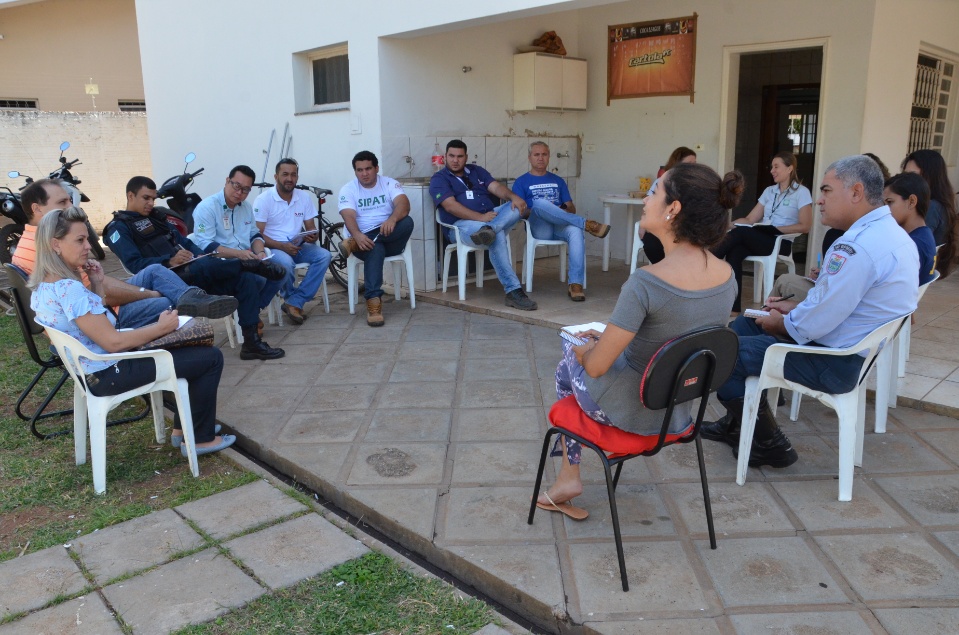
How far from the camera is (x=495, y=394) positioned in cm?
390

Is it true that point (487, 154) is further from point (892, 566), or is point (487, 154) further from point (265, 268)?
point (892, 566)

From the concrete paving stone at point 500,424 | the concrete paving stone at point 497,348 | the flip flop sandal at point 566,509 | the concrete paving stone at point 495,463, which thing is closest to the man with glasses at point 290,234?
the concrete paving stone at point 497,348

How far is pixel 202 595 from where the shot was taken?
2264 mm

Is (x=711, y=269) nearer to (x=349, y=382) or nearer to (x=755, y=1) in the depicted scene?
(x=349, y=382)

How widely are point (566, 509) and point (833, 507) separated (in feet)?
3.30

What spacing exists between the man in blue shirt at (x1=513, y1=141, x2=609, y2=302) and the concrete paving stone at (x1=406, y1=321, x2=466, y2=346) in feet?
3.54

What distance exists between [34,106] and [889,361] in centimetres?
1312

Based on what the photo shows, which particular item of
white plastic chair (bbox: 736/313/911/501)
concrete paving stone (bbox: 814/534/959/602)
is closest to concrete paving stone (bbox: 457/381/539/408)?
white plastic chair (bbox: 736/313/911/501)

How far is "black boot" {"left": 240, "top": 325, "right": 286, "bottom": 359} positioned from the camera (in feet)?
15.0

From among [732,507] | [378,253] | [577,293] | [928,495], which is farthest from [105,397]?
[577,293]

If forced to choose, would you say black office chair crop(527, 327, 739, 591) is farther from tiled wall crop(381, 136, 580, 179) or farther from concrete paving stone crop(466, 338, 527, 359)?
tiled wall crop(381, 136, 580, 179)

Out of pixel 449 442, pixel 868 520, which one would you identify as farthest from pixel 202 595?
pixel 868 520

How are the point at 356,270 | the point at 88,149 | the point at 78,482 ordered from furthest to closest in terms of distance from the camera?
1. the point at 88,149
2. the point at 356,270
3. the point at 78,482

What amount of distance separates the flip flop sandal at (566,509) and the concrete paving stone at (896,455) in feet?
4.21
